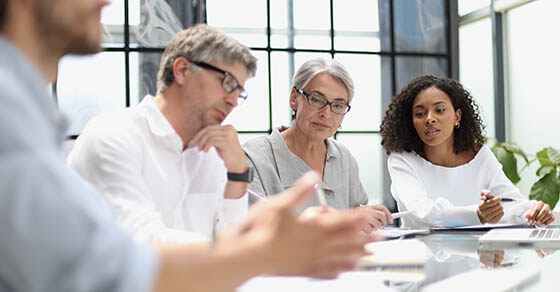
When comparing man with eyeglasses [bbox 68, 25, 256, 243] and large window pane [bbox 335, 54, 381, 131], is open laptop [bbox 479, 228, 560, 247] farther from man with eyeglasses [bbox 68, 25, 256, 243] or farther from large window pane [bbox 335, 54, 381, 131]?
large window pane [bbox 335, 54, 381, 131]

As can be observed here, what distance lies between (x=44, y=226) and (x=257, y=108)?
130 inches

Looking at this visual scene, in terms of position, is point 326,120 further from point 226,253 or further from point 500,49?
point 500,49

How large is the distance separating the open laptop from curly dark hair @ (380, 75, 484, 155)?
39.9 inches

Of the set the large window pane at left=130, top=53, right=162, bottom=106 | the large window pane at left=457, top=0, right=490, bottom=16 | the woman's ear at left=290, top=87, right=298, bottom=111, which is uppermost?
the large window pane at left=457, top=0, right=490, bottom=16

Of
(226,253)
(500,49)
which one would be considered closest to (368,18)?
(500,49)

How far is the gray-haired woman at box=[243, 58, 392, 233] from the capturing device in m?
2.33

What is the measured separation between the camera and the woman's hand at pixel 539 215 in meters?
2.39

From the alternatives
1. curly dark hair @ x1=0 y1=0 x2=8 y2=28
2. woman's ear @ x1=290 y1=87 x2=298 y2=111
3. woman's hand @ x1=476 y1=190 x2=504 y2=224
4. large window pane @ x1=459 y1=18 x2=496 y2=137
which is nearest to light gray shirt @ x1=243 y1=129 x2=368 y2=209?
woman's ear @ x1=290 y1=87 x2=298 y2=111

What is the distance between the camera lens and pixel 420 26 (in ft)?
13.7

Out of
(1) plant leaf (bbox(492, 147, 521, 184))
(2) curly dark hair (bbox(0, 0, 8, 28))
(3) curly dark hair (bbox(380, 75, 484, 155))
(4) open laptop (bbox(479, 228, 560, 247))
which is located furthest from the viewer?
(1) plant leaf (bbox(492, 147, 521, 184))

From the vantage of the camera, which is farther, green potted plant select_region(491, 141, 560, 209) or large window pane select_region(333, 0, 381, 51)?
large window pane select_region(333, 0, 381, 51)

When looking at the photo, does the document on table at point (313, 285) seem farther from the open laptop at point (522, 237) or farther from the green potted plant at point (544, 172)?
the green potted plant at point (544, 172)

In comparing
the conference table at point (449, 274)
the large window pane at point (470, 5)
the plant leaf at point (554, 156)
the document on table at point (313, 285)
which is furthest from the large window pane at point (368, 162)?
the document on table at point (313, 285)

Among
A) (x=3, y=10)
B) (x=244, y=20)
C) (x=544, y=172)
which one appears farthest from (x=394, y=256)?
(x=544, y=172)
